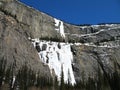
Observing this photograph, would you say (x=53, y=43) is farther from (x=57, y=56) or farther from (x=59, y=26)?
(x=59, y=26)

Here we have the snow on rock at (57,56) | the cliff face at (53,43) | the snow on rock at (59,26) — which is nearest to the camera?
the cliff face at (53,43)

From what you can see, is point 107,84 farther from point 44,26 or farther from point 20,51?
point 44,26

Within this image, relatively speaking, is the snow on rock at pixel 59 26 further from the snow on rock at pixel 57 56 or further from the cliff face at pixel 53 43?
the snow on rock at pixel 57 56

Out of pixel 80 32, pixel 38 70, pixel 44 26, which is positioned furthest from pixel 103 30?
pixel 38 70

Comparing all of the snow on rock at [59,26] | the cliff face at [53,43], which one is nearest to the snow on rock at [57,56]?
the cliff face at [53,43]

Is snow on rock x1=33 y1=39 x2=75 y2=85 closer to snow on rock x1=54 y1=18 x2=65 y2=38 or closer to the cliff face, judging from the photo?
the cliff face

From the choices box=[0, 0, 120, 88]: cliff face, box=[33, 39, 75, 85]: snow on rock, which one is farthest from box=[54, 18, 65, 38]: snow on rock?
box=[33, 39, 75, 85]: snow on rock

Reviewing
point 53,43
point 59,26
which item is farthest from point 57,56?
point 59,26

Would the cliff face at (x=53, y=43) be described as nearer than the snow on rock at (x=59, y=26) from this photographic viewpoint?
Yes

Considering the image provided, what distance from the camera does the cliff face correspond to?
78562 millimetres

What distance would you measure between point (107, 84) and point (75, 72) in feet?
68.2

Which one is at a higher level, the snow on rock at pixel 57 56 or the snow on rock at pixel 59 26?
the snow on rock at pixel 59 26

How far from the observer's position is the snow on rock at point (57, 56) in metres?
86.7

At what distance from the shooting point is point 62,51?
94250mm
